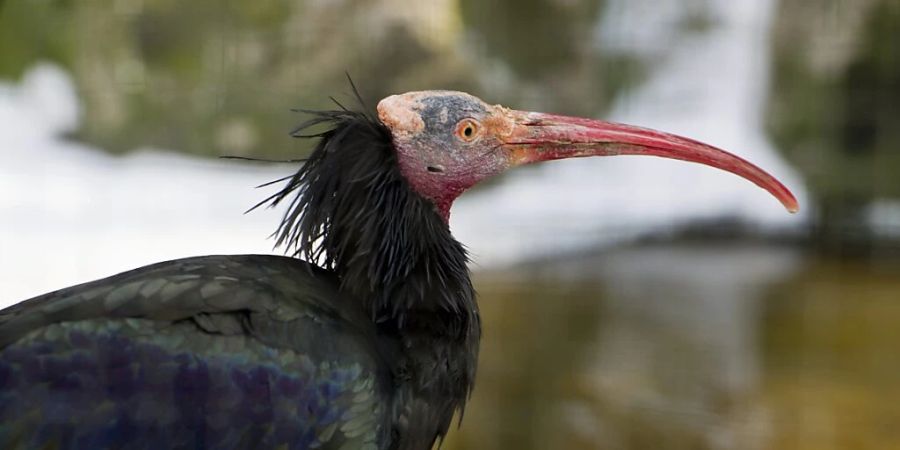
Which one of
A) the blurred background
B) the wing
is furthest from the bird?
the blurred background

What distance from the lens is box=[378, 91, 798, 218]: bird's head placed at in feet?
7.61

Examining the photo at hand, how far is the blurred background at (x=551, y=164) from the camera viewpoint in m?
6.32

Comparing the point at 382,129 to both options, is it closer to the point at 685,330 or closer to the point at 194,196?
the point at 685,330

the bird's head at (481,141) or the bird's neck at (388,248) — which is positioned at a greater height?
the bird's head at (481,141)

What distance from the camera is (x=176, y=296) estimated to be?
6.63 ft

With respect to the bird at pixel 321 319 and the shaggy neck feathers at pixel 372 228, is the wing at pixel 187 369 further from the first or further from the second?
the shaggy neck feathers at pixel 372 228

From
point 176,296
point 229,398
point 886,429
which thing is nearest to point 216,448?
point 229,398

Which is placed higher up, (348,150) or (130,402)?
(348,150)

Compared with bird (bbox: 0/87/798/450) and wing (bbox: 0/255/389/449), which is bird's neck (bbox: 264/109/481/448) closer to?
bird (bbox: 0/87/798/450)

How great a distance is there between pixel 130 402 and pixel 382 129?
798mm

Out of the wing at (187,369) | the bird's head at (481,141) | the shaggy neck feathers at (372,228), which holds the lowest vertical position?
the wing at (187,369)

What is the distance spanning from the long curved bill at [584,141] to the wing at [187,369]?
0.61m

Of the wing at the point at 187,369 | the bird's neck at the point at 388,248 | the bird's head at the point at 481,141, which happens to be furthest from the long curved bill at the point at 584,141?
the wing at the point at 187,369

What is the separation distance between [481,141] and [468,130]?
4cm
